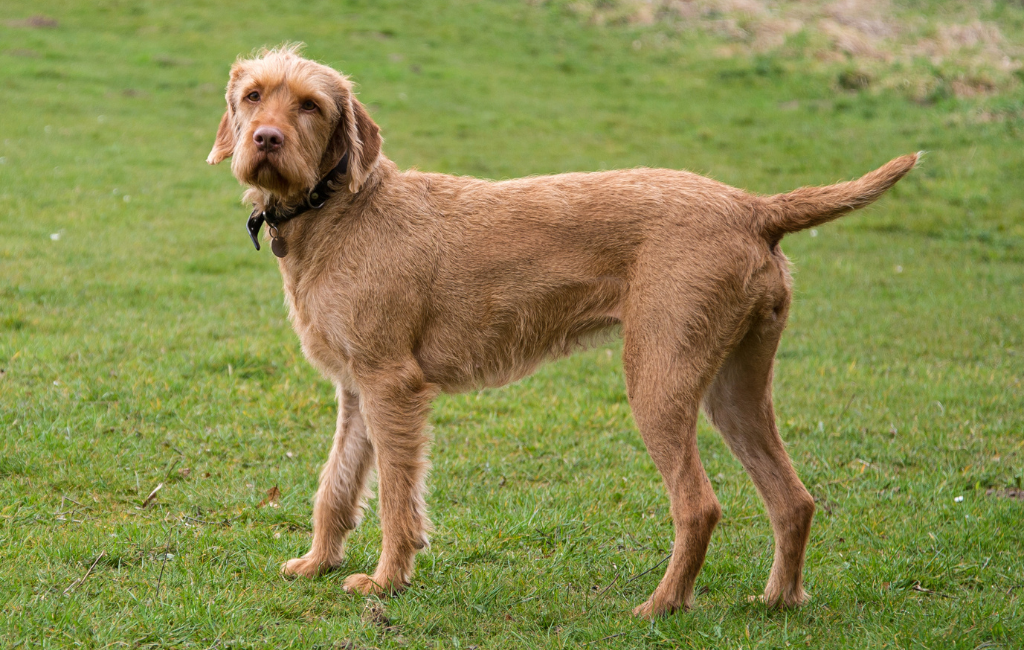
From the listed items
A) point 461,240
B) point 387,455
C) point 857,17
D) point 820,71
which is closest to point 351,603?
point 387,455

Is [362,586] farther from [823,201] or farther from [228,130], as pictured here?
[823,201]

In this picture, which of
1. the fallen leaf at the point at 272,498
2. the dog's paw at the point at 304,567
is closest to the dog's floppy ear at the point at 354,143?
the dog's paw at the point at 304,567

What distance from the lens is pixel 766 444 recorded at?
433 cm

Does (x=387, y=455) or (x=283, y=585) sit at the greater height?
(x=387, y=455)

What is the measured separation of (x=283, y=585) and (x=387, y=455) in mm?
768

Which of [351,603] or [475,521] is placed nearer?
[351,603]

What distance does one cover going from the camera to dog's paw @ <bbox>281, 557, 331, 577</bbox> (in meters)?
4.43

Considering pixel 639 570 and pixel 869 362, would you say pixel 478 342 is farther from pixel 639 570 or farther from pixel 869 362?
pixel 869 362

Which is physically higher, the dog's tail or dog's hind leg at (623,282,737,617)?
the dog's tail

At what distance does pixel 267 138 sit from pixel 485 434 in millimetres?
2843

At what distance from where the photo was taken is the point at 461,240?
4.35 m

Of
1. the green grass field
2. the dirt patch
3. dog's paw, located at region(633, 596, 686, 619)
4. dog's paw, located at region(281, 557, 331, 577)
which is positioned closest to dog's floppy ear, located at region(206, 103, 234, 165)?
the green grass field

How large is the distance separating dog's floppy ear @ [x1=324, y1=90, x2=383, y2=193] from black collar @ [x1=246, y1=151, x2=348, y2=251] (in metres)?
0.04

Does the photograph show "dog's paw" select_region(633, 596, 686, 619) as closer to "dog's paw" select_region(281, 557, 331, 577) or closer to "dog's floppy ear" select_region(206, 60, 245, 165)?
"dog's paw" select_region(281, 557, 331, 577)
